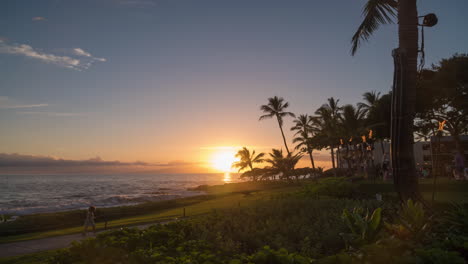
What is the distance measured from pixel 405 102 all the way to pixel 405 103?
24 millimetres

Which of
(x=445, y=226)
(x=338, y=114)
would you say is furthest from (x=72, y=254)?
(x=338, y=114)

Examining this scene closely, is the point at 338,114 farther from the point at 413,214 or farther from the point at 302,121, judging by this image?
the point at 413,214

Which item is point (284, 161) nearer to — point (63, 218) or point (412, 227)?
point (63, 218)

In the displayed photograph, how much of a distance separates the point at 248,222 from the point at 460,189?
15846mm

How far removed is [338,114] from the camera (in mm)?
44375

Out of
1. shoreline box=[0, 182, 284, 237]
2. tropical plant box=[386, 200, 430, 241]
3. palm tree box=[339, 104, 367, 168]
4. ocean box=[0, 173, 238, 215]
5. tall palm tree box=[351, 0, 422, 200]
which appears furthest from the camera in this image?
palm tree box=[339, 104, 367, 168]

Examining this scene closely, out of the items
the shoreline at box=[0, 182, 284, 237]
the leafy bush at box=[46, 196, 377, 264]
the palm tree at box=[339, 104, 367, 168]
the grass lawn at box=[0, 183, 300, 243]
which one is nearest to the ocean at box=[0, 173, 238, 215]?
the shoreline at box=[0, 182, 284, 237]

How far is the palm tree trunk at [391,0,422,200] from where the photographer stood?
6.68 m

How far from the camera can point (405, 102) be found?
22.7 ft

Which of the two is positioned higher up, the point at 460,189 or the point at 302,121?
the point at 302,121

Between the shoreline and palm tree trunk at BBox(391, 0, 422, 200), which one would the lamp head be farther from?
the shoreline

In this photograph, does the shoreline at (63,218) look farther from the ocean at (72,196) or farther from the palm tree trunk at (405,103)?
the palm tree trunk at (405,103)

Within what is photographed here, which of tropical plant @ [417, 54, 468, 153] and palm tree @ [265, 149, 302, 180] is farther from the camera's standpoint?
palm tree @ [265, 149, 302, 180]

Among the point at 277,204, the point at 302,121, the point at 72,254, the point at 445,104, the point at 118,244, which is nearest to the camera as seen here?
the point at 72,254
